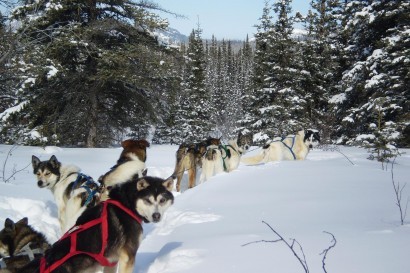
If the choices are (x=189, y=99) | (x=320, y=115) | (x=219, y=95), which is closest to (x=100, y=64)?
(x=320, y=115)

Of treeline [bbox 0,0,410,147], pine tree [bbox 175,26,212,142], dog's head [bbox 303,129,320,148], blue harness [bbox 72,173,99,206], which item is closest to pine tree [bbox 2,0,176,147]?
treeline [bbox 0,0,410,147]

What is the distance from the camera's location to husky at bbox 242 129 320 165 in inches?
427

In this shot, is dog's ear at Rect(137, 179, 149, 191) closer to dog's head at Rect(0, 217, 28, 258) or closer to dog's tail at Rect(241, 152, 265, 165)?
dog's head at Rect(0, 217, 28, 258)

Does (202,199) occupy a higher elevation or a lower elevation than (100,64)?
lower

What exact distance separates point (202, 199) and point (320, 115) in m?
19.0

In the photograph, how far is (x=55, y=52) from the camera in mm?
14289

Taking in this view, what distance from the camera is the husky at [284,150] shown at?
10.9 m

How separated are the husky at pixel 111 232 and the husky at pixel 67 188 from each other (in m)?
1.19

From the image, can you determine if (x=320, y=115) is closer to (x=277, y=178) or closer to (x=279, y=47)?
(x=279, y=47)

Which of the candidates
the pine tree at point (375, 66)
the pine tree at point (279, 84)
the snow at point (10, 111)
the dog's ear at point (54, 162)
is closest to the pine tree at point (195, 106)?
the pine tree at point (279, 84)

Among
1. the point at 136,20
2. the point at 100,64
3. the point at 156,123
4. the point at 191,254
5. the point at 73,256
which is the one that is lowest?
the point at 191,254

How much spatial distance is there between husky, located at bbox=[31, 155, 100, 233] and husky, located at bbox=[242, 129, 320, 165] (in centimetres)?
648

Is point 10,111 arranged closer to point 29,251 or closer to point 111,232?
point 29,251

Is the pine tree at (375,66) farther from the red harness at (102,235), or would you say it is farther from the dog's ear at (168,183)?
the red harness at (102,235)
